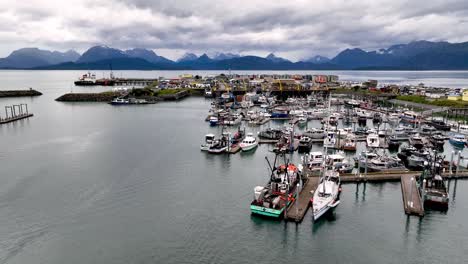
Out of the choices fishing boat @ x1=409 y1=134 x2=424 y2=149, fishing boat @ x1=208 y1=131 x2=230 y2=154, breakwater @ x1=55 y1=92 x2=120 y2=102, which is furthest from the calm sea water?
breakwater @ x1=55 y1=92 x2=120 y2=102

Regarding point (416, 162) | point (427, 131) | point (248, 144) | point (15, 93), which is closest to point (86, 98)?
point (15, 93)

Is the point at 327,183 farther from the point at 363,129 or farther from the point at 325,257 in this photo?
the point at 363,129

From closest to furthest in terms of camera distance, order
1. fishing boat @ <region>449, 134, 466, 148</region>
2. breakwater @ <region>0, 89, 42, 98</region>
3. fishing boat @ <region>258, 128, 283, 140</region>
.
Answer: fishing boat @ <region>449, 134, 466, 148</region> → fishing boat @ <region>258, 128, 283, 140</region> → breakwater @ <region>0, 89, 42, 98</region>

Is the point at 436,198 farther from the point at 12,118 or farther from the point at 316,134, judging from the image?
the point at 12,118

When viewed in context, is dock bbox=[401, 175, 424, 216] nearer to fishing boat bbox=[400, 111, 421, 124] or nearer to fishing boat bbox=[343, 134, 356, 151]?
fishing boat bbox=[343, 134, 356, 151]

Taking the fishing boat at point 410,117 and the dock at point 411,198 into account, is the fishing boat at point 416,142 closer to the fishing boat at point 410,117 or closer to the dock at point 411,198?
the dock at point 411,198

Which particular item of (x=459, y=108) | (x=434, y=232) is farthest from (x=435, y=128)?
(x=434, y=232)
